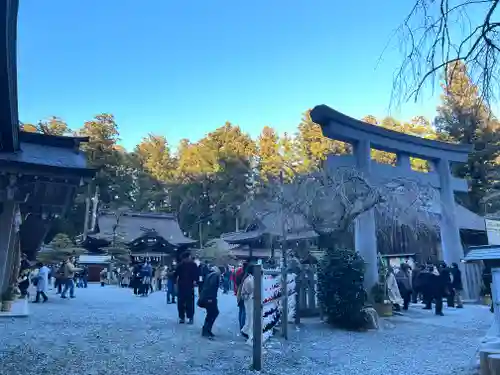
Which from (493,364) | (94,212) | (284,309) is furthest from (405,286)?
(94,212)

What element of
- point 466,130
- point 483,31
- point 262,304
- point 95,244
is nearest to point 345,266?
point 262,304

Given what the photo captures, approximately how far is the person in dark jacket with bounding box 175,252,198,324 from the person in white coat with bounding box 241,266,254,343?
61.2 inches

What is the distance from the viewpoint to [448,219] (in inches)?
629

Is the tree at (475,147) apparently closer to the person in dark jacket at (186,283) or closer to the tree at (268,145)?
the tree at (268,145)

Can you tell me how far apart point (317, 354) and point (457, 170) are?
2351 centimetres

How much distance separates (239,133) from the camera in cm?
4522

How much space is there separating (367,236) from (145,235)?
82.2 ft

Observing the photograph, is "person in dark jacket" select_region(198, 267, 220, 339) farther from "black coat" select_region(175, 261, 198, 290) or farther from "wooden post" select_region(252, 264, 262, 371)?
"wooden post" select_region(252, 264, 262, 371)

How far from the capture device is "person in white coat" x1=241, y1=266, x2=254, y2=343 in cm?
760

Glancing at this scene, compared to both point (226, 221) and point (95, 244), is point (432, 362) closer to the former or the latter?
point (95, 244)

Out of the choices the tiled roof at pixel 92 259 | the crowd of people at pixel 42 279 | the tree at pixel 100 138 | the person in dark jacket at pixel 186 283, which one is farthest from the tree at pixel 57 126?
the person in dark jacket at pixel 186 283

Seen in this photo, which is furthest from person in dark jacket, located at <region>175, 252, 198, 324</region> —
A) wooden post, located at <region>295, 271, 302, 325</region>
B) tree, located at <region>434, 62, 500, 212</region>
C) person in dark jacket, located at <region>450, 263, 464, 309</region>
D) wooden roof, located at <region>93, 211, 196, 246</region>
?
wooden roof, located at <region>93, 211, 196, 246</region>

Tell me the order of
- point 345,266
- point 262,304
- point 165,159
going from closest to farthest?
point 262,304, point 345,266, point 165,159

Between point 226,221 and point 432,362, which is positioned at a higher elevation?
point 226,221
